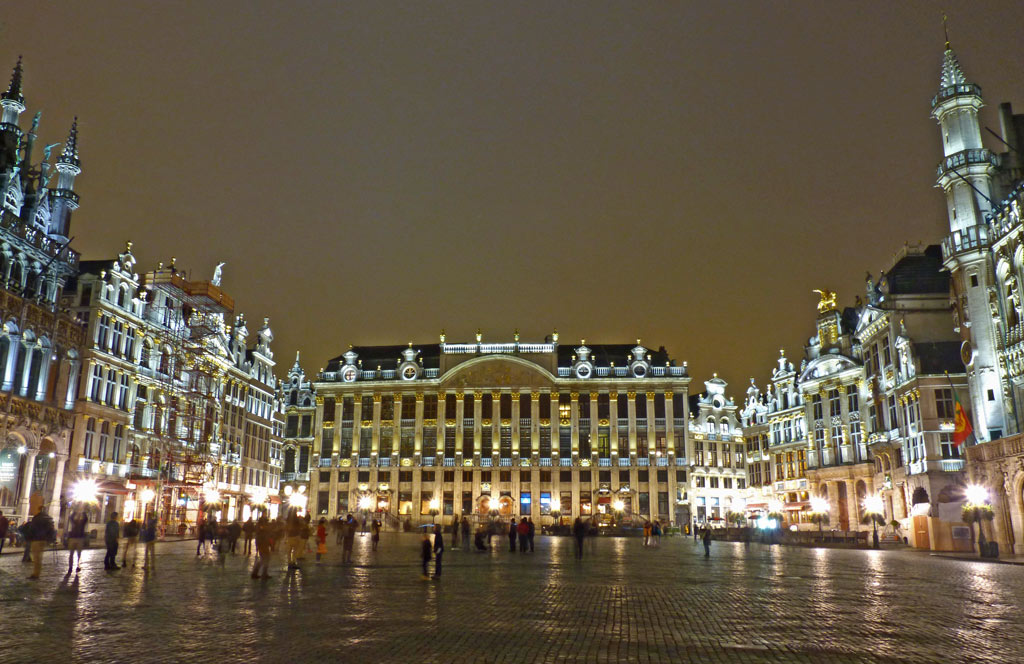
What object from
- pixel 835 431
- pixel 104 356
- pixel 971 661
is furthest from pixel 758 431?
pixel 971 661

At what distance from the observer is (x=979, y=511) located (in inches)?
1441

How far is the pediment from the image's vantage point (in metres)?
87.6

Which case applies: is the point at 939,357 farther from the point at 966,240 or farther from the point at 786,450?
the point at 786,450

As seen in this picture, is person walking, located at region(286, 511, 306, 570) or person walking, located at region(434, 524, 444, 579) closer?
person walking, located at region(434, 524, 444, 579)

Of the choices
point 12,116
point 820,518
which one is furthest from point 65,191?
point 820,518

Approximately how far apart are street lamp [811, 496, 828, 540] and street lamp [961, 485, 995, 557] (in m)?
24.6

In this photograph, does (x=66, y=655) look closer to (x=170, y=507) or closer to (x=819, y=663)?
(x=819, y=663)

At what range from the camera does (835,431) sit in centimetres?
6725

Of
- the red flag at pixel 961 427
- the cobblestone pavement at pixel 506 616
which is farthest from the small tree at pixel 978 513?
the cobblestone pavement at pixel 506 616

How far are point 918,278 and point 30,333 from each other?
184ft

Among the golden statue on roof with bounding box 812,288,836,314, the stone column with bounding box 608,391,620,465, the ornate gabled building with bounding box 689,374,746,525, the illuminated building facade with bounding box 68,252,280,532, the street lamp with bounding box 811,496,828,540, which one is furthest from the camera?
the ornate gabled building with bounding box 689,374,746,525

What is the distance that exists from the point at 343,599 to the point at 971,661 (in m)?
12.1

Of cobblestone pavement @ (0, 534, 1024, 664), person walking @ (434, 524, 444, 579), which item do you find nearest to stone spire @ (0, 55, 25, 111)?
cobblestone pavement @ (0, 534, 1024, 664)

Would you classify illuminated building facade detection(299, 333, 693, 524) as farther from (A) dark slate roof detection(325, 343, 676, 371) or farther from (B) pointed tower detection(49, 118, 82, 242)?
(B) pointed tower detection(49, 118, 82, 242)
